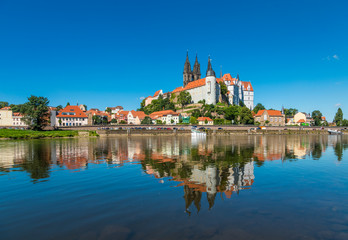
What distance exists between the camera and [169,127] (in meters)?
100

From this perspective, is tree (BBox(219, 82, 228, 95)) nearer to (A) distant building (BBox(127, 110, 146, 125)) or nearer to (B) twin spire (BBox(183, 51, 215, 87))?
(B) twin spire (BBox(183, 51, 215, 87))

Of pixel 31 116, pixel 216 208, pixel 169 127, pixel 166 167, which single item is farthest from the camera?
pixel 169 127

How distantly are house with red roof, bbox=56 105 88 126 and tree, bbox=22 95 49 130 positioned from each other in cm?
3575

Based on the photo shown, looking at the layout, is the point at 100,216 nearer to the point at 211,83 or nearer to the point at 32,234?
→ the point at 32,234

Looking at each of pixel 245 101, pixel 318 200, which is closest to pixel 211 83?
pixel 245 101

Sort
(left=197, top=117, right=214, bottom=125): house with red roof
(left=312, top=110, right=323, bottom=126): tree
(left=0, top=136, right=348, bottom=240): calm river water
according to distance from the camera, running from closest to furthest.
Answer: (left=0, top=136, right=348, bottom=240): calm river water, (left=197, top=117, right=214, bottom=125): house with red roof, (left=312, top=110, right=323, bottom=126): tree

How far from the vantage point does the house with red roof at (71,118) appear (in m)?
109

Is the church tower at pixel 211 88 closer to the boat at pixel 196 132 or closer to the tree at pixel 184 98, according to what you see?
the tree at pixel 184 98

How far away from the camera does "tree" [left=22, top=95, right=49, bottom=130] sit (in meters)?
71.2

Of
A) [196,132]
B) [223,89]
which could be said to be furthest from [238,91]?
[196,132]

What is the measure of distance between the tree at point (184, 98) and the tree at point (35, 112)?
280 feet

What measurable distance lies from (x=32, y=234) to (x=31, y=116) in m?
73.6

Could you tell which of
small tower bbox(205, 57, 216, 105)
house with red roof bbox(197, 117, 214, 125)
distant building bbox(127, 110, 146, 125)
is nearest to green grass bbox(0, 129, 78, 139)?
house with red roof bbox(197, 117, 214, 125)

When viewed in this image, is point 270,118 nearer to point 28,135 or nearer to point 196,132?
point 196,132
